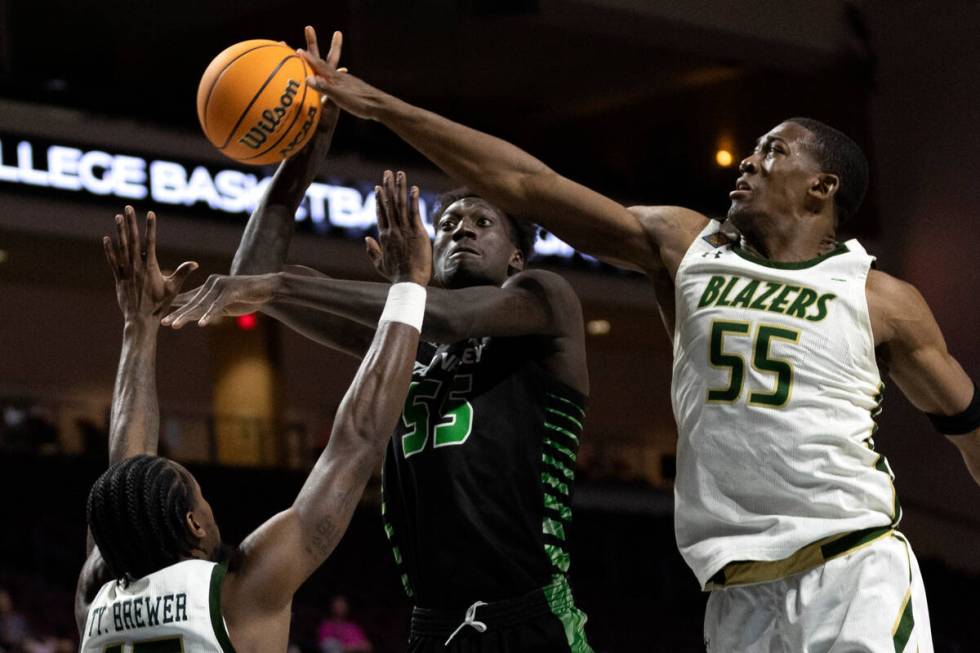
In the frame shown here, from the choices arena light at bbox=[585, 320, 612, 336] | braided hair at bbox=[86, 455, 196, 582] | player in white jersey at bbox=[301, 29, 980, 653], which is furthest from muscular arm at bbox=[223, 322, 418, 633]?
arena light at bbox=[585, 320, 612, 336]

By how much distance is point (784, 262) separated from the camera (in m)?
3.95

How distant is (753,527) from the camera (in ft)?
12.2

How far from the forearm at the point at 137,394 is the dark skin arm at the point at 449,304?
165 mm

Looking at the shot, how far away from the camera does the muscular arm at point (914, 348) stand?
386 cm

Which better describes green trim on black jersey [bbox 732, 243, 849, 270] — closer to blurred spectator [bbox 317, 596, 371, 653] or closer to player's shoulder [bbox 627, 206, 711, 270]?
player's shoulder [bbox 627, 206, 711, 270]

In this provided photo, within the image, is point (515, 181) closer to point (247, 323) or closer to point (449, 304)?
point (449, 304)

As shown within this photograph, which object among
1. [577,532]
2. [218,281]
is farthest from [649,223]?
[577,532]

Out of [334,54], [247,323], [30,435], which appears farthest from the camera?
[247,323]

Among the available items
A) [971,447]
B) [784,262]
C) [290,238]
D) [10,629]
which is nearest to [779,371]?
[784,262]

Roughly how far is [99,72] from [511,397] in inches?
680

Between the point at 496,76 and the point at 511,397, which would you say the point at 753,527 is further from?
the point at 496,76

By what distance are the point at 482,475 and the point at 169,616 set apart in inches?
52.3

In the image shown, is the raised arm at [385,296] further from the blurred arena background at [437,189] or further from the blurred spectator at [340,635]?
the blurred arena background at [437,189]

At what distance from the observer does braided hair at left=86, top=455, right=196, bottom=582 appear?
3209 mm
